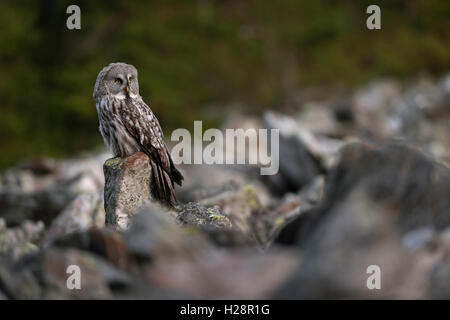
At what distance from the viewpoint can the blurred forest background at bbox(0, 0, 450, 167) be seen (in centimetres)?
2445

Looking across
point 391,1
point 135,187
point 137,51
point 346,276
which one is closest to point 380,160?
point 346,276

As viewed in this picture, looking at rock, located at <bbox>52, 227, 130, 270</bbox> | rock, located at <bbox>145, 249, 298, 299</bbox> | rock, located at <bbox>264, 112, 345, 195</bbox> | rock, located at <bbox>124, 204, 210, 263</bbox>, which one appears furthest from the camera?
rock, located at <bbox>264, 112, 345, 195</bbox>

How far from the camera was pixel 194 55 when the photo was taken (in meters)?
30.5

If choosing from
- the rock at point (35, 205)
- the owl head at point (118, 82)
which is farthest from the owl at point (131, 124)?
the rock at point (35, 205)

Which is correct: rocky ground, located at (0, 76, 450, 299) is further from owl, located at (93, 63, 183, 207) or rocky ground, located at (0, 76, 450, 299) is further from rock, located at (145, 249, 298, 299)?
owl, located at (93, 63, 183, 207)

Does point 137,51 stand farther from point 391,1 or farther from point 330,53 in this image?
point 391,1

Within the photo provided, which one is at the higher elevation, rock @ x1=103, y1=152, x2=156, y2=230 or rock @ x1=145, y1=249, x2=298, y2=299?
rock @ x1=103, y1=152, x2=156, y2=230

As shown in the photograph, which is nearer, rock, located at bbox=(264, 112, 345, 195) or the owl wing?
the owl wing

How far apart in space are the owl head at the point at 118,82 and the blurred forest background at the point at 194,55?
682 inches

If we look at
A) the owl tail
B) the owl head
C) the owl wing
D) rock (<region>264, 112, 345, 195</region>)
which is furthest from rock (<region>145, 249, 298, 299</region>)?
rock (<region>264, 112, 345, 195</region>)

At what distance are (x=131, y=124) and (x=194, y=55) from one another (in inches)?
962

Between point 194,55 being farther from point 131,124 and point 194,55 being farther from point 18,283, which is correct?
point 18,283

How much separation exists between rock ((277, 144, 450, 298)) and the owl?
102 inches

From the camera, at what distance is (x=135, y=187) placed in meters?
6.11
